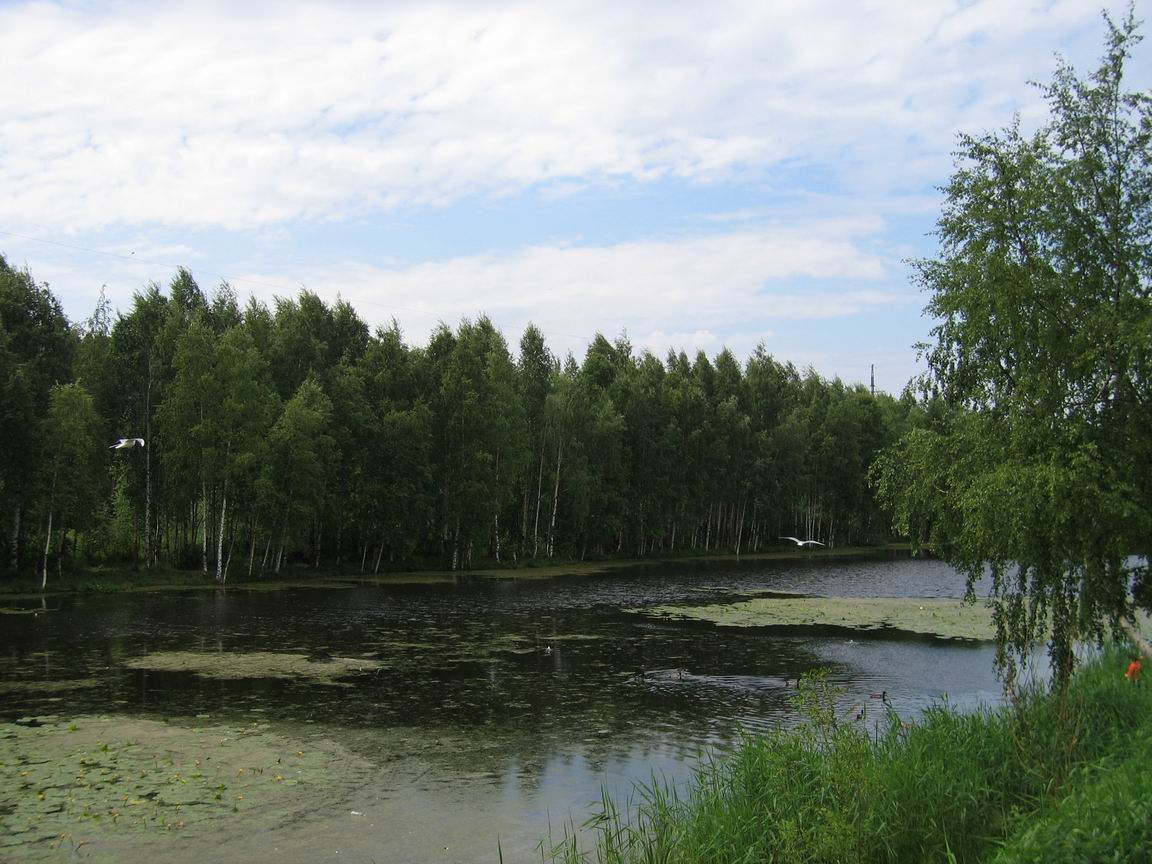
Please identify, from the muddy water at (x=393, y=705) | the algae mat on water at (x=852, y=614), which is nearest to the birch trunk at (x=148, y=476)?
the muddy water at (x=393, y=705)

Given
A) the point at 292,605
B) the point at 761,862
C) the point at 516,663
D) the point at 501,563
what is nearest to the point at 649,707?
the point at 516,663

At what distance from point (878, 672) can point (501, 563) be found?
41232mm

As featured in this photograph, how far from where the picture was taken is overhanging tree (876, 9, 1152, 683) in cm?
1152

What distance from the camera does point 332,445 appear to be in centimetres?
5038

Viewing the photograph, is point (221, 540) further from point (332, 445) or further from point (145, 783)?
point (145, 783)

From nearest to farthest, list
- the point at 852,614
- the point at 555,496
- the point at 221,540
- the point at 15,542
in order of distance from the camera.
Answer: the point at 852,614 < the point at 15,542 < the point at 221,540 < the point at 555,496

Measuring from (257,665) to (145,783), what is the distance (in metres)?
10.7

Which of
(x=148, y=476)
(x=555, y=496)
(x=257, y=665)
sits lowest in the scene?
(x=257, y=665)

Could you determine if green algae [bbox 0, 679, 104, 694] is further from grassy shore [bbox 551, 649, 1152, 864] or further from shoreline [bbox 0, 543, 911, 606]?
shoreline [bbox 0, 543, 911, 606]

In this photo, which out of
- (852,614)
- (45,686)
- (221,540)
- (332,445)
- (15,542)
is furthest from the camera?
(332,445)

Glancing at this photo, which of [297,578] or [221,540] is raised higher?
[221,540]

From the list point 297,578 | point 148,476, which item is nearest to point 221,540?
point 148,476

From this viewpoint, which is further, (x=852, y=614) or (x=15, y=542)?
(x=15, y=542)

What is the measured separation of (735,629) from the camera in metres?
31.9
